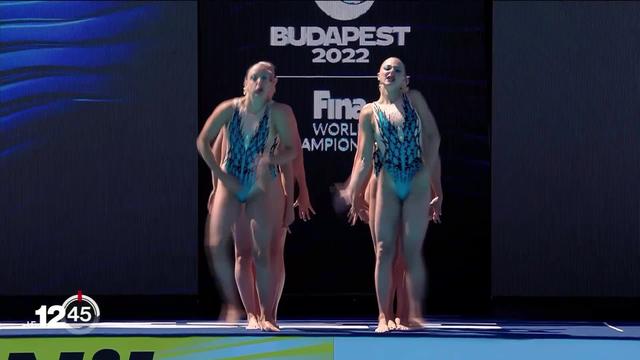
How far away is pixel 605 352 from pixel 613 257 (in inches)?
122

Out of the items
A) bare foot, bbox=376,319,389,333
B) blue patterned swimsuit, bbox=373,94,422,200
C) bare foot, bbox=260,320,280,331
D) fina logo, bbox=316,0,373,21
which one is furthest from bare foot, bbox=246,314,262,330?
fina logo, bbox=316,0,373,21

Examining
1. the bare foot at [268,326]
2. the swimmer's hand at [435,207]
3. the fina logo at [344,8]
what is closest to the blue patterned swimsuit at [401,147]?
the swimmer's hand at [435,207]

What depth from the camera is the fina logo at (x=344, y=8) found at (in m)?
8.95

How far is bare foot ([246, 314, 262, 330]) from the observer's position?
6.79 m

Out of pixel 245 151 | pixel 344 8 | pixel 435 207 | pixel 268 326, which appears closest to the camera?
pixel 268 326

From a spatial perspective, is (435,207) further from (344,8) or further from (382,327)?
(344,8)

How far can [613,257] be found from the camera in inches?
358

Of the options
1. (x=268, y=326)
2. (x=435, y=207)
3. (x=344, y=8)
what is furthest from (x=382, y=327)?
(x=344, y=8)

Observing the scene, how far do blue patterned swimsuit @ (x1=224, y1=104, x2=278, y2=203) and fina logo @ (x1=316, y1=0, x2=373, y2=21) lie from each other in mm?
2266

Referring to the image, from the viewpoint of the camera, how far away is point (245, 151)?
6852mm

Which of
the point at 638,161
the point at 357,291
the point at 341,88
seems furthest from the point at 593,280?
the point at 341,88

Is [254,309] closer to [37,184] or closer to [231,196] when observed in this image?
[231,196]

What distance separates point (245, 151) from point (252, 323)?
90 centimetres

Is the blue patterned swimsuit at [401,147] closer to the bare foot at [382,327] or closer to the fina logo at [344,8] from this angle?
the bare foot at [382,327]
